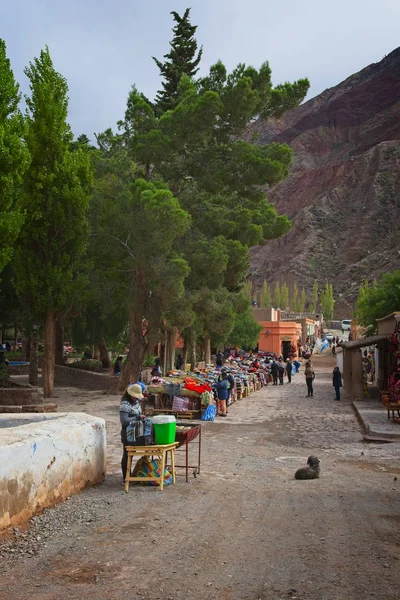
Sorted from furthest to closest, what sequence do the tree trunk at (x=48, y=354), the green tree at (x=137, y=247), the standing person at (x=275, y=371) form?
the standing person at (x=275, y=371) < the green tree at (x=137, y=247) < the tree trunk at (x=48, y=354)

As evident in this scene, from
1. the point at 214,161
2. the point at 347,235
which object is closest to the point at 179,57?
the point at 214,161

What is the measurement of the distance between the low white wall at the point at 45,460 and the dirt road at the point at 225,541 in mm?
234

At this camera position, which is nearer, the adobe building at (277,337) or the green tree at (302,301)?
the adobe building at (277,337)

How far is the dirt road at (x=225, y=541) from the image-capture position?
5.02 m

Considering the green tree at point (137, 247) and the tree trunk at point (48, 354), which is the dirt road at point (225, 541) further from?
the green tree at point (137, 247)

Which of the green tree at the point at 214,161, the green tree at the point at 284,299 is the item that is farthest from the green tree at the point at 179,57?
the green tree at the point at 284,299

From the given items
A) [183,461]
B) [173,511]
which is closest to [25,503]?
[173,511]

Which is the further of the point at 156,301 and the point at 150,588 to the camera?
the point at 156,301

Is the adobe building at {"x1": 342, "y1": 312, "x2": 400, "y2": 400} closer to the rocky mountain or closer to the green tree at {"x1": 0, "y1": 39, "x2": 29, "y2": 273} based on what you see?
the green tree at {"x1": 0, "y1": 39, "x2": 29, "y2": 273}

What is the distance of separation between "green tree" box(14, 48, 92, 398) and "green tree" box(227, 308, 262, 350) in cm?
3247

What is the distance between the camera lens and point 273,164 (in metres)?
29.2

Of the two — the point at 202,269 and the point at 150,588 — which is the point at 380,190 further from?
the point at 150,588

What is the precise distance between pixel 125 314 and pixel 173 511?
955 inches

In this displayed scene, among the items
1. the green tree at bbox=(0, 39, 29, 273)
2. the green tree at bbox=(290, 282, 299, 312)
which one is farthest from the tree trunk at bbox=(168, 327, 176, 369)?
the green tree at bbox=(290, 282, 299, 312)
